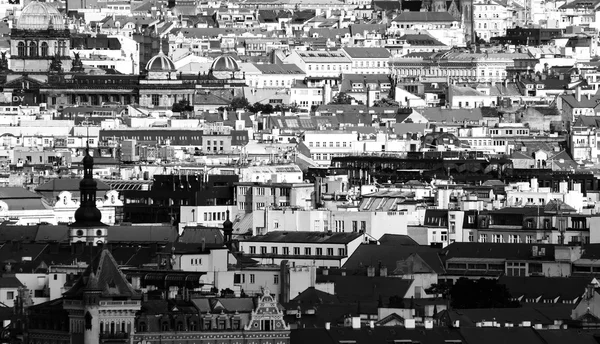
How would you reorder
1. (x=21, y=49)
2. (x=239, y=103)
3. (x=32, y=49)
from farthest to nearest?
(x=32, y=49) < (x=21, y=49) < (x=239, y=103)

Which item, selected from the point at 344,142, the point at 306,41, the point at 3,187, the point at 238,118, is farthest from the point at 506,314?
the point at 306,41

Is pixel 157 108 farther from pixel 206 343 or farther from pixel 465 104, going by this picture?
pixel 206 343

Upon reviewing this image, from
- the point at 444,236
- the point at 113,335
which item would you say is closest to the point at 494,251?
the point at 444,236

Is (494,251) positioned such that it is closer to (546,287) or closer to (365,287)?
(546,287)

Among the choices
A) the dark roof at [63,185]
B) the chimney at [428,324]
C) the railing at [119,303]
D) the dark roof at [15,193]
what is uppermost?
the dark roof at [63,185]

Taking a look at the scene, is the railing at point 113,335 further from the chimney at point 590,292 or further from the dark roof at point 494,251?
the dark roof at point 494,251

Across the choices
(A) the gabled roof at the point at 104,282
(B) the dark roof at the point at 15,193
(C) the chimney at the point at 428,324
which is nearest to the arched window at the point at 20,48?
(B) the dark roof at the point at 15,193
